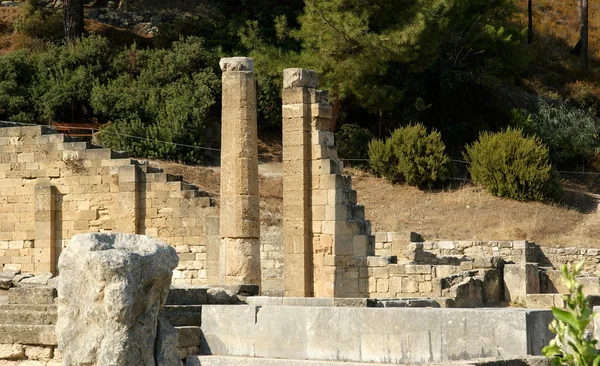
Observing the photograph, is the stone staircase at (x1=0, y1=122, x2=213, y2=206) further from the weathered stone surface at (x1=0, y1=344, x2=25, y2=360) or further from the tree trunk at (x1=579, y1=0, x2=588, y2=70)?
the tree trunk at (x1=579, y1=0, x2=588, y2=70)

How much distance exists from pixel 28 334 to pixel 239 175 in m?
9.11

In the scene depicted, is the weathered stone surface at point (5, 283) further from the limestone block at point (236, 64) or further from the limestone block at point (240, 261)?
the limestone block at point (236, 64)

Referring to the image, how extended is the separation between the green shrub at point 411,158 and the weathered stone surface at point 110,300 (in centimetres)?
2400

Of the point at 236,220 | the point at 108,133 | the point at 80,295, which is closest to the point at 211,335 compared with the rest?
the point at 80,295

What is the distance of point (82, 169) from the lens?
24.2 meters

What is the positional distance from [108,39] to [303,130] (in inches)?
747

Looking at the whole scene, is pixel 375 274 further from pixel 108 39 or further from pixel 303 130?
pixel 108 39

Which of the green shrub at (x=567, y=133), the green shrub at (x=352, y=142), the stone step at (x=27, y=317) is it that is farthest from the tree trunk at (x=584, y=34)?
the stone step at (x=27, y=317)

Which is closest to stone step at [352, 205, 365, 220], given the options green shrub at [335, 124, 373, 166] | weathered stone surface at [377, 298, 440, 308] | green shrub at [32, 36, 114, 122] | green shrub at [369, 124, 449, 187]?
weathered stone surface at [377, 298, 440, 308]

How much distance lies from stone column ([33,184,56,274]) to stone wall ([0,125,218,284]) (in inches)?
0.5

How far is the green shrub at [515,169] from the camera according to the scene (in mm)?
31156

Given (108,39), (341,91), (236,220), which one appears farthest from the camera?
(108,39)

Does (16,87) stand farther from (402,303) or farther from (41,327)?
(41,327)

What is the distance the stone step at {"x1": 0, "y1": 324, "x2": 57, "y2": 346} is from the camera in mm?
10336
